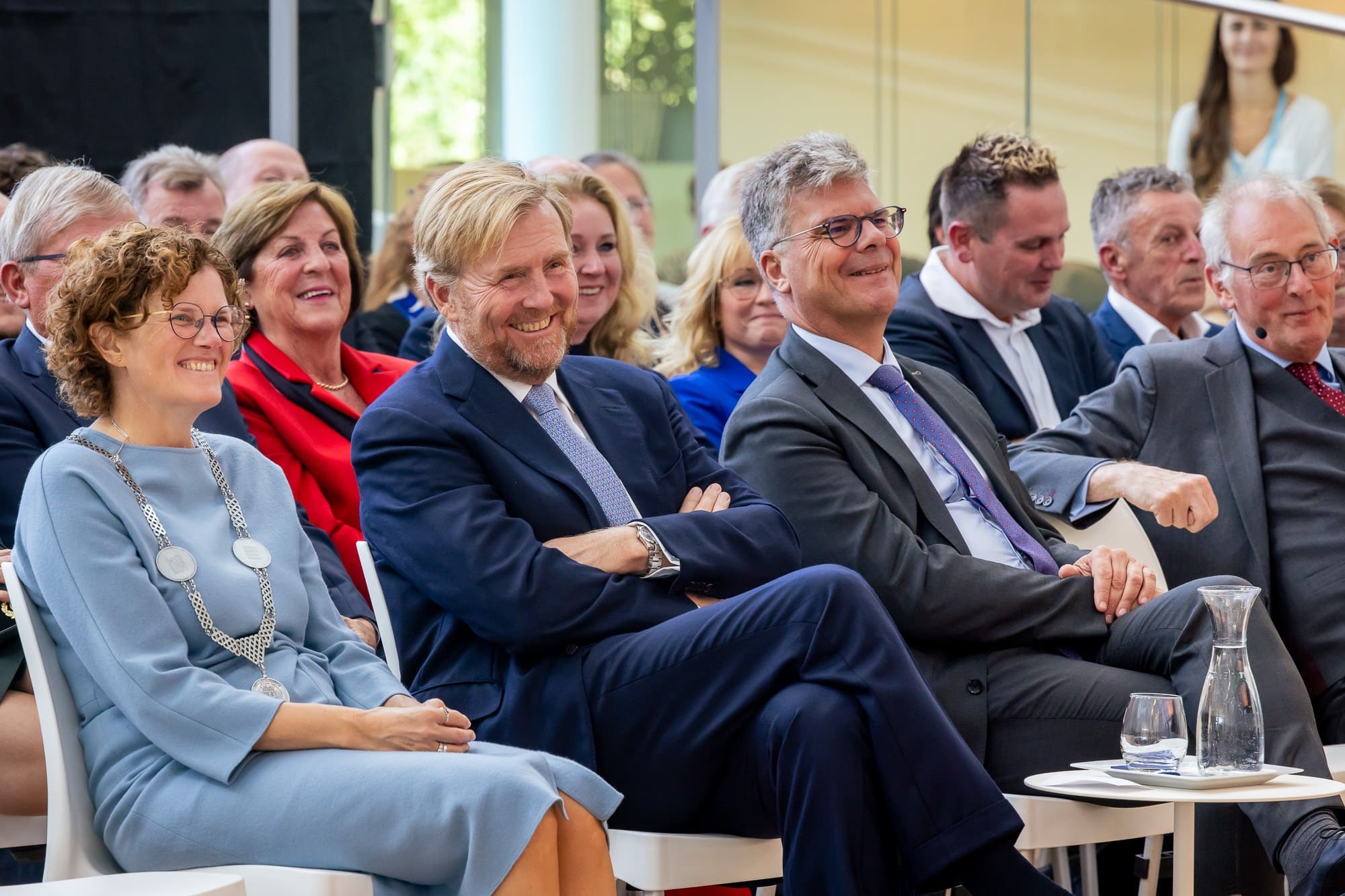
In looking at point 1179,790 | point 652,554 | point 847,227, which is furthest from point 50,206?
point 1179,790

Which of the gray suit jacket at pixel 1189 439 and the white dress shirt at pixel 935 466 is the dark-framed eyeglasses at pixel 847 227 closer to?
the white dress shirt at pixel 935 466

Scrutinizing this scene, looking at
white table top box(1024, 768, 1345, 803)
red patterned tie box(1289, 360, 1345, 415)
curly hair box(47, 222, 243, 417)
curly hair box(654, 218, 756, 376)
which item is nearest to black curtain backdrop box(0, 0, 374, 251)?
curly hair box(654, 218, 756, 376)

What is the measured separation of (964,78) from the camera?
22.3 ft

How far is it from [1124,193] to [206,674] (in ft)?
12.3

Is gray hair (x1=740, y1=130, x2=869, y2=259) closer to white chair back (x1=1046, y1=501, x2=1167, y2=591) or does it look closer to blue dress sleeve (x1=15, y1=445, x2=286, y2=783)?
white chair back (x1=1046, y1=501, x2=1167, y2=591)

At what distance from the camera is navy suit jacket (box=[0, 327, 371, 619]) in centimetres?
276

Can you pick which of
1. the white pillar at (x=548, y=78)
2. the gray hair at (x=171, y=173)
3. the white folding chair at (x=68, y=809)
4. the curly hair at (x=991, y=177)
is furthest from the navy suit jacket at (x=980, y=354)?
the white folding chair at (x=68, y=809)

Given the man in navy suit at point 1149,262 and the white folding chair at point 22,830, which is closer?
the white folding chair at point 22,830

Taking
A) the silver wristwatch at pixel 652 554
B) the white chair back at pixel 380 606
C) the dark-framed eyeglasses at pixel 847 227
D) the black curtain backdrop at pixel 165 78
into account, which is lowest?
the white chair back at pixel 380 606

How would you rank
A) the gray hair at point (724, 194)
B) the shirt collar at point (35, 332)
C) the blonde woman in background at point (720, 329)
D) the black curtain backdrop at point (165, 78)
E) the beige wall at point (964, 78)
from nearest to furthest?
the shirt collar at point (35, 332) → the blonde woman in background at point (720, 329) → the gray hair at point (724, 194) → the black curtain backdrop at point (165, 78) → the beige wall at point (964, 78)

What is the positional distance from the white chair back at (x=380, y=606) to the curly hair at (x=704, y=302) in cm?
162

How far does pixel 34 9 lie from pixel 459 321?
3.05m

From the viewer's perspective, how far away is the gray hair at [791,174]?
10.2 feet

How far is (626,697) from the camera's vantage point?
7.83 feet
